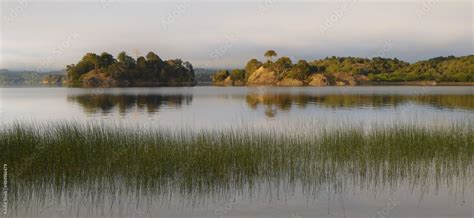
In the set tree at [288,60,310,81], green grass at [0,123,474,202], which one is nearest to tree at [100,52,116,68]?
tree at [288,60,310,81]

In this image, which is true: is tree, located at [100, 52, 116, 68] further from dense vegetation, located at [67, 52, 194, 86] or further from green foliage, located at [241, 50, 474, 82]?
green foliage, located at [241, 50, 474, 82]

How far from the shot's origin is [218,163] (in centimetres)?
1308

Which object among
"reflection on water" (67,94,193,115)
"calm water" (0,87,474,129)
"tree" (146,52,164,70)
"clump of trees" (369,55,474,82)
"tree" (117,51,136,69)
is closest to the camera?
"calm water" (0,87,474,129)

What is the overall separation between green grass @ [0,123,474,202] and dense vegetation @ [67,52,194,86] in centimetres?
16169

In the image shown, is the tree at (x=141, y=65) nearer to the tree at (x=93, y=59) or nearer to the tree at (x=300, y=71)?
the tree at (x=93, y=59)

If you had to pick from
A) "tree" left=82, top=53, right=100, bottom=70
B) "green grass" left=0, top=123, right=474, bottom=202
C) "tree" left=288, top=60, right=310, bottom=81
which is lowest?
"green grass" left=0, top=123, right=474, bottom=202

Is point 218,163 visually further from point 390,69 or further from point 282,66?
point 390,69

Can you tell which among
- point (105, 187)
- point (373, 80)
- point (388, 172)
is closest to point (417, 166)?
point (388, 172)

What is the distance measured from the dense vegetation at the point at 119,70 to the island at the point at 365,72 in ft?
130

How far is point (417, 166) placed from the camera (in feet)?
45.3

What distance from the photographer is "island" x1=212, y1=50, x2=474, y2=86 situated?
145500 mm

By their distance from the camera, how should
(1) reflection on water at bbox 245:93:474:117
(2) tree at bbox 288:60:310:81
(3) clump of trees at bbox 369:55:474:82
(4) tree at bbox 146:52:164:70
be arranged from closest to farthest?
(1) reflection on water at bbox 245:93:474:117 < (3) clump of trees at bbox 369:55:474:82 < (2) tree at bbox 288:60:310:81 < (4) tree at bbox 146:52:164:70

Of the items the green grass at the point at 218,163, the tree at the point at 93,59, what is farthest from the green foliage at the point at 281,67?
the green grass at the point at 218,163

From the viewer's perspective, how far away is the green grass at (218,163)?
12125mm
